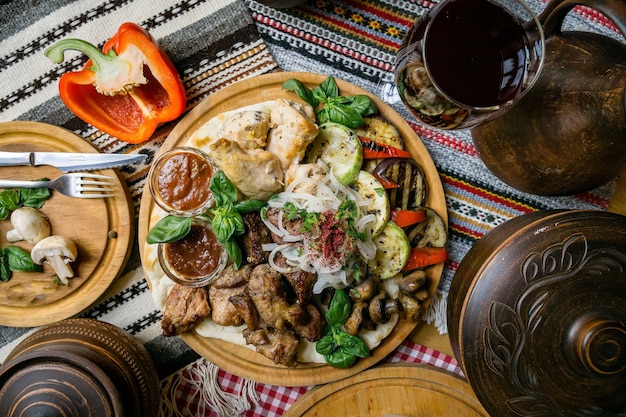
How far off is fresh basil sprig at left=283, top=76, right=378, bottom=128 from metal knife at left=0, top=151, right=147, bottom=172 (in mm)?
850

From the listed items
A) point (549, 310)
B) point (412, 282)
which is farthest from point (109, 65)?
point (549, 310)

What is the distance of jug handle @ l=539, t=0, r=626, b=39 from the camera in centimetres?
171

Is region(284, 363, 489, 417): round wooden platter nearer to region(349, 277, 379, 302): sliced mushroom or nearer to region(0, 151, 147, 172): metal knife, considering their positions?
region(349, 277, 379, 302): sliced mushroom

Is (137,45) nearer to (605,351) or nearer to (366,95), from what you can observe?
(366,95)

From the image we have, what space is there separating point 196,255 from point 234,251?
199mm

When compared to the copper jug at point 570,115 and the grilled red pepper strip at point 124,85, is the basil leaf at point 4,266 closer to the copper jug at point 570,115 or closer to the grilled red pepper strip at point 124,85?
the grilled red pepper strip at point 124,85

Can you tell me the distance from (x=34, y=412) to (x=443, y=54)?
85.8 inches

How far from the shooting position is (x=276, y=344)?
2484 millimetres

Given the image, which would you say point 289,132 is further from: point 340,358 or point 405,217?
point 340,358

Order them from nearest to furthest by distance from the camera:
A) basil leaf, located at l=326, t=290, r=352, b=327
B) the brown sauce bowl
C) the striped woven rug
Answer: the brown sauce bowl → basil leaf, located at l=326, t=290, r=352, b=327 → the striped woven rug

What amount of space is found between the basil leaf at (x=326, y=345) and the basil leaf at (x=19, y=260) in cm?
141

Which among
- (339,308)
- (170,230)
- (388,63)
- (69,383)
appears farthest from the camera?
(388,63)

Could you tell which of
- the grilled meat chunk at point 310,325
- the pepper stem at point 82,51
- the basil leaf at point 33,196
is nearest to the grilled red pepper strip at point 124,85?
the pepper stem at point 82,51

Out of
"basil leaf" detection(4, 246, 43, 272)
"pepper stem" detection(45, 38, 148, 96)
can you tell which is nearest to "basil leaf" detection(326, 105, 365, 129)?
"pepper stem" detection(45, 38, 148, 96)
